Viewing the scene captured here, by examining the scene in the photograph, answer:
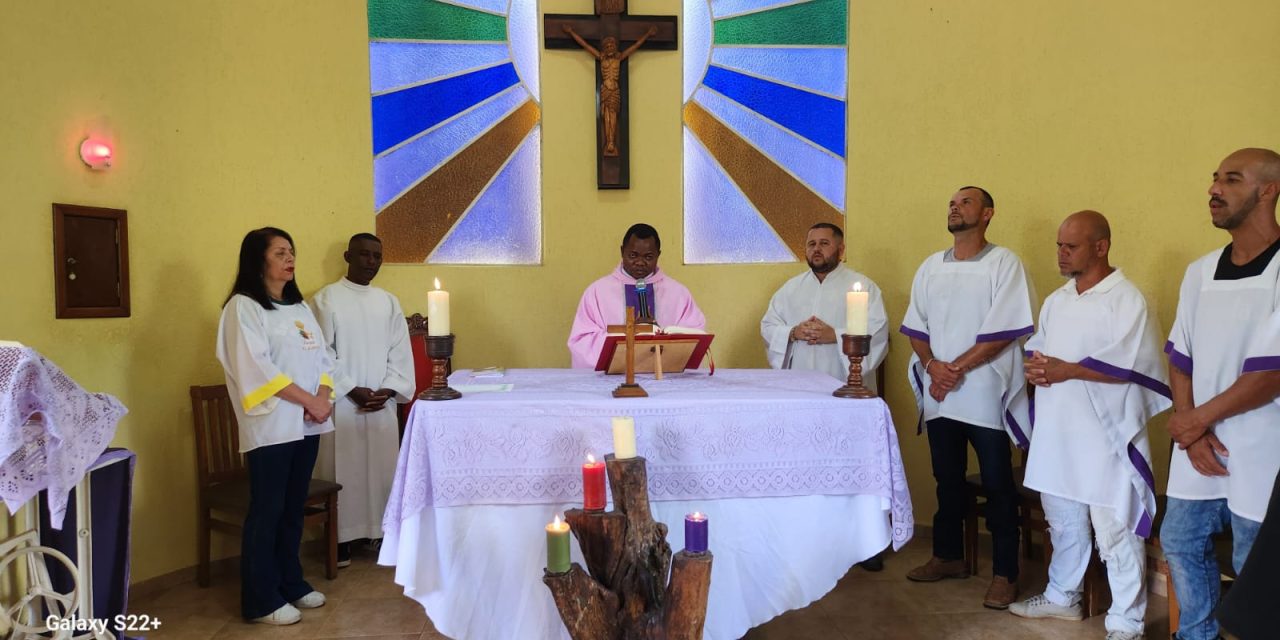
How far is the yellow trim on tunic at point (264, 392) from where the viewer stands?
3.54 meters

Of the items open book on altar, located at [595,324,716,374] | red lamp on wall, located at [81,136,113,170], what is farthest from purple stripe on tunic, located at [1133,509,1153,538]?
red lamp on wall, located at [81,136,113,170]

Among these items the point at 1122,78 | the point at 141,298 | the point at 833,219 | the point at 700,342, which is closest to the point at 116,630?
the point at 141,298

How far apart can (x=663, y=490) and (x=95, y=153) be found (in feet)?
10.8

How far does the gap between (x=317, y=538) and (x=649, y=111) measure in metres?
3.52

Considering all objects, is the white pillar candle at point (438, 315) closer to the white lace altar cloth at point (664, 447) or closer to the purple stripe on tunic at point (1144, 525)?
the white lace altar cloth at point (664, 447)

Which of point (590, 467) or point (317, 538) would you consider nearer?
point (590, 467)

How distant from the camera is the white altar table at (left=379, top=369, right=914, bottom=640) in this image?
115 inches

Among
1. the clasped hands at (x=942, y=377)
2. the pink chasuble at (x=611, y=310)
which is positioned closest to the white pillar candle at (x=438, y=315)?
the pink chasuble at (x=611, y=310)

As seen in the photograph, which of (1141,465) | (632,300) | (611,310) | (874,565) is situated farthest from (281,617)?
(1141,465)

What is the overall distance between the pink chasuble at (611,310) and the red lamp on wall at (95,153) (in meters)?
2.50

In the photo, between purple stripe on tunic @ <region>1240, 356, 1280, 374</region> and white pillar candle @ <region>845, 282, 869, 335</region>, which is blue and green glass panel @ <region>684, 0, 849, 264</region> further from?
purple stripe on tunic @ <region>1240, 356, 1280, 374</region>

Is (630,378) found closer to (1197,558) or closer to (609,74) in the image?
(1197,558)

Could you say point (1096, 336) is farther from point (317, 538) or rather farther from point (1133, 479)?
point (317, 538)

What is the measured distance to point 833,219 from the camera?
18.0 ft
